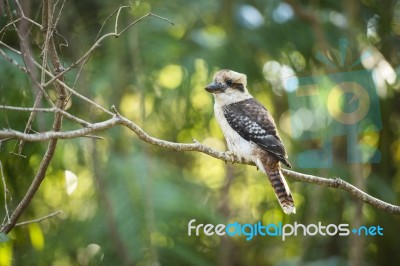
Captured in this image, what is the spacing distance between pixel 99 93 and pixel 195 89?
69cm

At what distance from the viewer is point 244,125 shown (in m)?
2.77

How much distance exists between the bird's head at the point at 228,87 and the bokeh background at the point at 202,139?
728mm

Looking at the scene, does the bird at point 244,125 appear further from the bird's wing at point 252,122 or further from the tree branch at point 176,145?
the tree branch at point 176,145

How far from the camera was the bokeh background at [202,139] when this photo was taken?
3562 millimetres

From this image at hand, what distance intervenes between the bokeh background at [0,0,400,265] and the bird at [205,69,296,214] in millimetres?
717

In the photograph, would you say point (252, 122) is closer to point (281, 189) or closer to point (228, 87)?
point (228, 87)

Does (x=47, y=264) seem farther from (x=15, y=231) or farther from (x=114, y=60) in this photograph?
(x=114, y=60)

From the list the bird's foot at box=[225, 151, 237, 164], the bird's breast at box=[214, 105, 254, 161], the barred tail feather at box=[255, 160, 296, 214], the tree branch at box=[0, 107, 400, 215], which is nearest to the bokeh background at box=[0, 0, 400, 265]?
the bird's breast at box=[214, 105, 254, 161]

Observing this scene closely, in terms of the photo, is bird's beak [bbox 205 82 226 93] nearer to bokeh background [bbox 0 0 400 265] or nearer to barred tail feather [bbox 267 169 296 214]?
barred tail feather [bbox 267 169 296 214]

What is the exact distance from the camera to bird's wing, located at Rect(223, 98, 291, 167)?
2590 millimetres

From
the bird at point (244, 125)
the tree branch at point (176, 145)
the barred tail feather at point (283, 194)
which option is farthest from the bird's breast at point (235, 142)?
the tree branch at point (176, 145)

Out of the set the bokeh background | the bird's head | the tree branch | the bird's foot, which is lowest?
the bokeh background

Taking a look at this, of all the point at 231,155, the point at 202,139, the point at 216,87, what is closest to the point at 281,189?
the point at 231,155

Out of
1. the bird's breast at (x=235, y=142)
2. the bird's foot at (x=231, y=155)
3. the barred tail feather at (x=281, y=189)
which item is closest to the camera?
the barred tail feather at (x=281, y=189)
